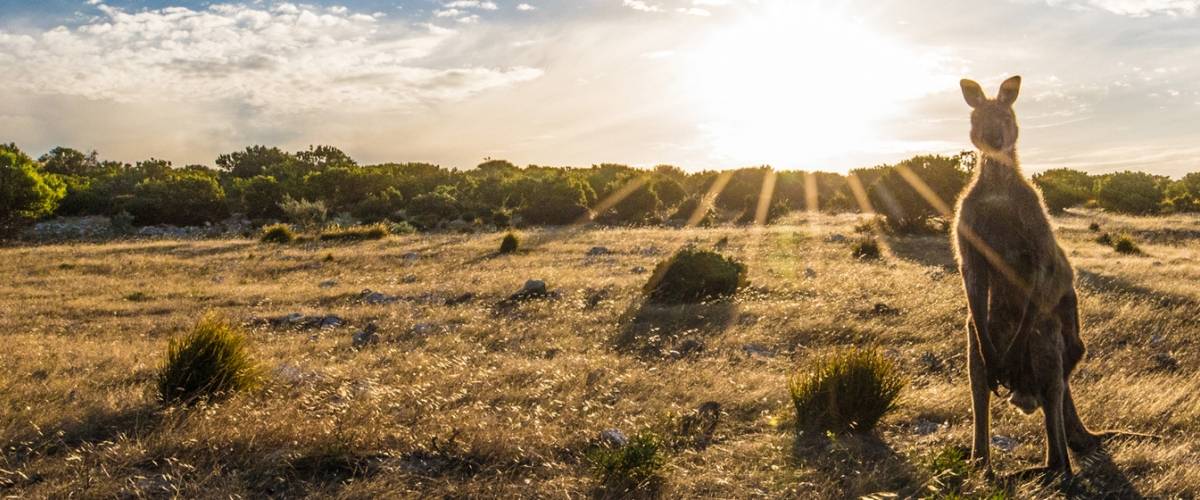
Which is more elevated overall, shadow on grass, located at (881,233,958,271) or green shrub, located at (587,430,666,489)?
shadow on grass, located at (881,233,958,271)

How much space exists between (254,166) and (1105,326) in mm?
78810

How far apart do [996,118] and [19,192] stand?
131 feet

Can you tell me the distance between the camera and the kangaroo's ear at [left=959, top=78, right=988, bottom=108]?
4.41m

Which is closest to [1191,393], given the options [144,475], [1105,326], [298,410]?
[1105,326]

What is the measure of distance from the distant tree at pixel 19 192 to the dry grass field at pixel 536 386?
18.0m

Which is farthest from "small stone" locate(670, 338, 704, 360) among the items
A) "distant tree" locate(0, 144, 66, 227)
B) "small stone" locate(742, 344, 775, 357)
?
"distant tree" locate(0, 144, 66, 227)

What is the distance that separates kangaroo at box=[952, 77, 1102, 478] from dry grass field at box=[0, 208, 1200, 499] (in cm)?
69

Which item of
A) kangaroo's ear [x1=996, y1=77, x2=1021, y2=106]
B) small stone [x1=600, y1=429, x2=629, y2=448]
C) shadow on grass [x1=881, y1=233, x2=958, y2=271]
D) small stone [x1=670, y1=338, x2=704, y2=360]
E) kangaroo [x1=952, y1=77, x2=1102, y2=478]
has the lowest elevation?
Answer: small stone [x1=670, y1=338, x2=704, y2=360]

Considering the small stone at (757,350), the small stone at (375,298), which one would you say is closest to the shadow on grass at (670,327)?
the small stone at (757,350)

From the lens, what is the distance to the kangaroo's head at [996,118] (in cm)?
432

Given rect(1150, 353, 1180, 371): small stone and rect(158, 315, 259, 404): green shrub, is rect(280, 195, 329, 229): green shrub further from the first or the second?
rect(1150, 353, 1180, 371): small stone

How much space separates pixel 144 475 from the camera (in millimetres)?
4684

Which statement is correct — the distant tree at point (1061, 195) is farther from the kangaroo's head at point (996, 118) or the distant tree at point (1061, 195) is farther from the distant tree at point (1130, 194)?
the kangaroo's head at point (996, 118)

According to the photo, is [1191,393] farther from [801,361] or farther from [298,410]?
[298,410]
